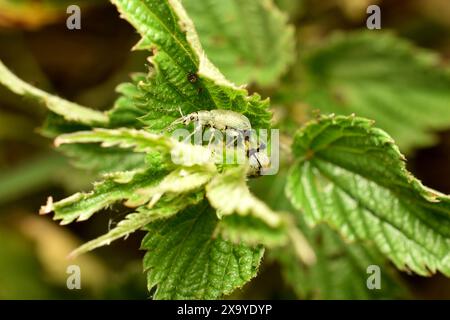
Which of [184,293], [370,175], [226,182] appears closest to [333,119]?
[370,175]

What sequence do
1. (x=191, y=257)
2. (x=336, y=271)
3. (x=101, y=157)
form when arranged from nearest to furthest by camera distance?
(x=191, y=257) < (x=101, y=157) < (x=336, y=271)

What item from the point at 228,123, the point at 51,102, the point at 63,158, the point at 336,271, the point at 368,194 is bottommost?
the point at 336,271

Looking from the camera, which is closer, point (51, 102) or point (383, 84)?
A: point (51, 102)

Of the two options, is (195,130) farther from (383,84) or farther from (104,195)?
(383,84)

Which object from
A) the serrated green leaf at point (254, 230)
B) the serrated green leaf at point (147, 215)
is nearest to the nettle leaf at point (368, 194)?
the serrated green leaf at point (147, 215)

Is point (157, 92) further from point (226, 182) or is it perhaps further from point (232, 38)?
point (232, 38)

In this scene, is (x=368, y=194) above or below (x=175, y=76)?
below

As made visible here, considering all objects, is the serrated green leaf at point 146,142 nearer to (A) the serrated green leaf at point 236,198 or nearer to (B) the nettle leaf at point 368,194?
(A) the serrated green leaf at point 236,198

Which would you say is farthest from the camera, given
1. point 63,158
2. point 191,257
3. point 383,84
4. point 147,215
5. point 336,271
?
point 63,158

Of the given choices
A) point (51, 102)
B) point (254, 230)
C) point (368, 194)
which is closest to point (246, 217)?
point (254, 230)
